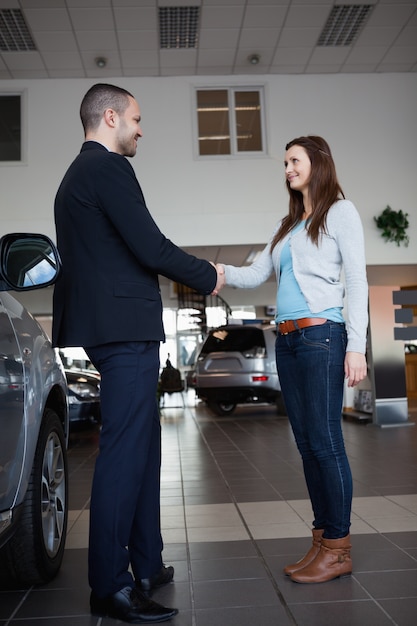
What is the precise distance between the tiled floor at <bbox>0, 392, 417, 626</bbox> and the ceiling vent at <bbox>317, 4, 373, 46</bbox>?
7204mm

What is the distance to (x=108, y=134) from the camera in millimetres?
2600

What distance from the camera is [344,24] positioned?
1109 cm

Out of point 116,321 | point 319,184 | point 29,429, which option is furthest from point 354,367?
point 29,429

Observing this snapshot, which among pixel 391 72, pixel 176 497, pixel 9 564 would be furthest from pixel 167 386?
pixel 9 564

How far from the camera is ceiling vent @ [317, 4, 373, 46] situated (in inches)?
421

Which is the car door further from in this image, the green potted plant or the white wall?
the green potted plant

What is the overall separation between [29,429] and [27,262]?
0.66 m

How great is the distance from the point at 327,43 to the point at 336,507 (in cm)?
1059

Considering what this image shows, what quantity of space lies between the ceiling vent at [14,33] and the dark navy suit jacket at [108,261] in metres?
9.15

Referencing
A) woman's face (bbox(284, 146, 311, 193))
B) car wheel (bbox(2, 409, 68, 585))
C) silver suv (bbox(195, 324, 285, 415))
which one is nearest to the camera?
car wheel (bbox(2, 409, 68, 585))

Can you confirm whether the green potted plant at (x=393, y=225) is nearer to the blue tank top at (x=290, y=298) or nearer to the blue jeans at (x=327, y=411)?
the blue tank top at (x=290, y=298)

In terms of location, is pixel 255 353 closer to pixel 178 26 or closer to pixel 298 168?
pixel 178 26

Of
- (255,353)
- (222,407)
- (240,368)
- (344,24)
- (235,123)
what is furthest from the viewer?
(222,407)

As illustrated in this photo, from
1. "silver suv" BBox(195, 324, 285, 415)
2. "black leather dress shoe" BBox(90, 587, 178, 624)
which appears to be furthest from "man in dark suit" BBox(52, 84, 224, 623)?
"silver suv" BBox(195, 324, 285, 415)
